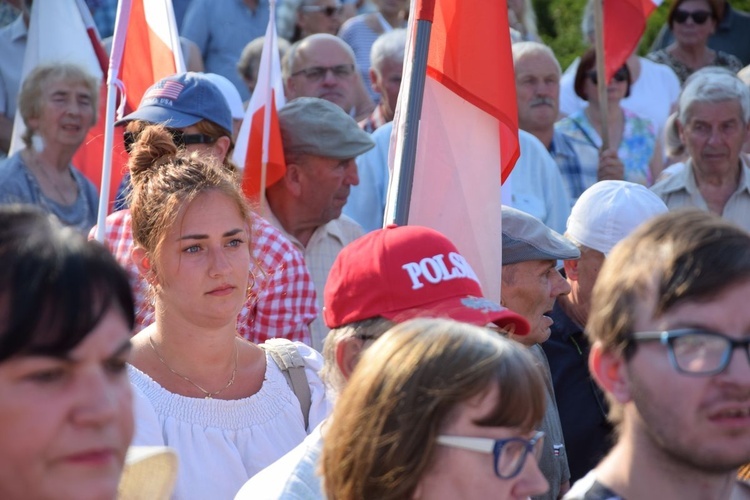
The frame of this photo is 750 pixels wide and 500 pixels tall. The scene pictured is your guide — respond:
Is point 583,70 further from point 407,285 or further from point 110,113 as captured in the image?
point 407,285

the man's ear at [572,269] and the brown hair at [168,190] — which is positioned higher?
the brown hair at [168,190]

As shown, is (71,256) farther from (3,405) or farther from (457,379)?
(457,379)

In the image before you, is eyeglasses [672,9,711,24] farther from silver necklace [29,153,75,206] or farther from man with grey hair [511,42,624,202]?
silver necklace [29,153,75,206]

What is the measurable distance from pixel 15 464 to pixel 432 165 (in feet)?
9.55

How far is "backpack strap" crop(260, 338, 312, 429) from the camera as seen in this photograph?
4027mm

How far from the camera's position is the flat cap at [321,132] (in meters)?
6.05

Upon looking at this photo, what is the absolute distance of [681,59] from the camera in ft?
32.8

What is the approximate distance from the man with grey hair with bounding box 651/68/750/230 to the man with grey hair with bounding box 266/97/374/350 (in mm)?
2032

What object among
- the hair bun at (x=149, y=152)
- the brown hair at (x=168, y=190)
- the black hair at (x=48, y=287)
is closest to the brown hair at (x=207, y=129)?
the hair bun at (x=149, y=152)

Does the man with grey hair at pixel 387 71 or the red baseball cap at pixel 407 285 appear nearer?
the red baseball cap at pixel 407 285

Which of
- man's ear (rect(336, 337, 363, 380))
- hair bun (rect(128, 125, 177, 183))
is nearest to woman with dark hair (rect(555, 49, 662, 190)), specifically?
hair bun (rect(128, 125, 177, 183))

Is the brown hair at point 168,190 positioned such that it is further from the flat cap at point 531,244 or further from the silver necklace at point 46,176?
the silver necklace at point 46,176

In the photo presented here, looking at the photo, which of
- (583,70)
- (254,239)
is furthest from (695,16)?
(254,239)

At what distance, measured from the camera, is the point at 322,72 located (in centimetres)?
794
